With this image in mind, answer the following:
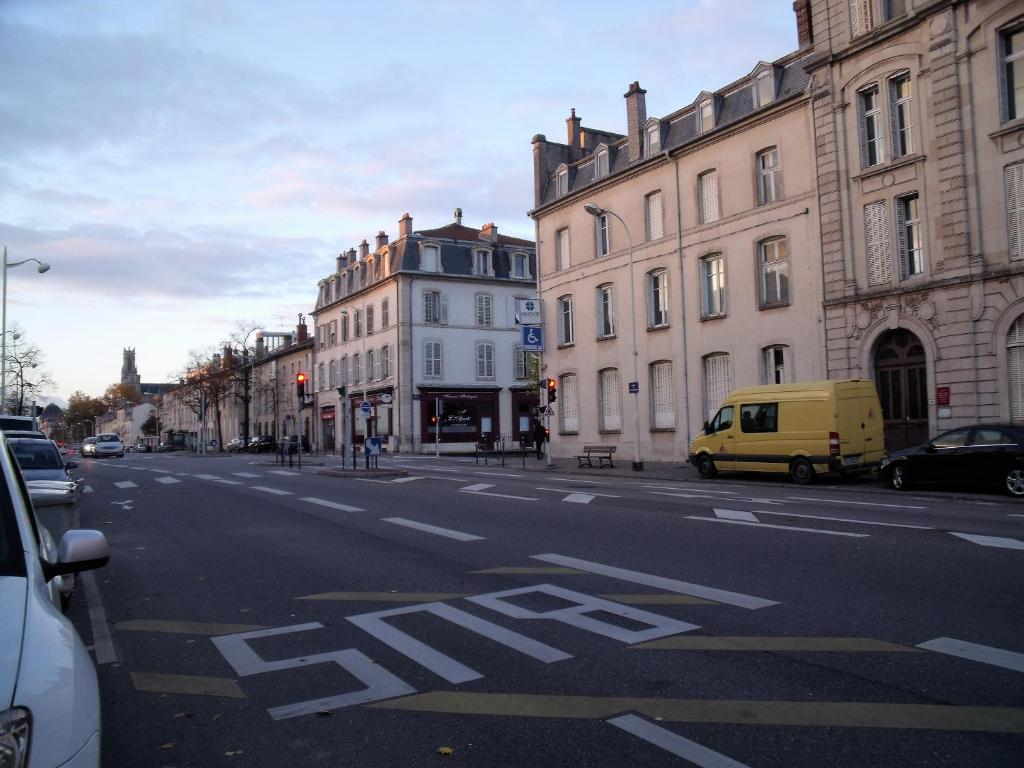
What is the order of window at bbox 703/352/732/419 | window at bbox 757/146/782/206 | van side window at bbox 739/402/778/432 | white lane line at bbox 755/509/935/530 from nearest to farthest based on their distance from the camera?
white lane line at bbox 755/509/935/530, van side window at bbox 739/402/778/432, window at bbox 757/146/782/206, window at bbox 703/352/732/419

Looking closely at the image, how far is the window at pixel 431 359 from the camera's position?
57.3 meters

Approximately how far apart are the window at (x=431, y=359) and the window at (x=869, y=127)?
1473 inches

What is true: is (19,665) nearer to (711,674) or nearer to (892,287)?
(711,674)

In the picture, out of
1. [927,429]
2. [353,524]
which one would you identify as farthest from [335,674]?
[927,429]

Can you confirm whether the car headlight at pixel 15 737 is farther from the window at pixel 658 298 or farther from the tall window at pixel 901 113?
the window at pixel 658 298

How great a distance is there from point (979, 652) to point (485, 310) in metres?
55.5

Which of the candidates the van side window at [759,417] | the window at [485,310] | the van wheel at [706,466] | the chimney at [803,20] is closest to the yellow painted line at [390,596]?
the van side window at [759,417]

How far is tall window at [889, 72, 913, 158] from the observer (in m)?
22.6

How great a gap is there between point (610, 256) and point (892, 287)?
512 inches

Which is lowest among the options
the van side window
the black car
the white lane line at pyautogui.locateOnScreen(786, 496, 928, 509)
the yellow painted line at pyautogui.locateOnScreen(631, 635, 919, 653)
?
the white lane line at pyautogui.locateOnScreen(786, 496, 928, 509)

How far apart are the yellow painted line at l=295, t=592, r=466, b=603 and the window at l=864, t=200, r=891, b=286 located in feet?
64.8

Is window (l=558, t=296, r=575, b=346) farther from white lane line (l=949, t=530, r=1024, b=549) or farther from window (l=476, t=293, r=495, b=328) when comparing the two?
white lane line (l=949, t=530, r=1024, b=549)

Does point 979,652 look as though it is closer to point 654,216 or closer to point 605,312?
point 654,216

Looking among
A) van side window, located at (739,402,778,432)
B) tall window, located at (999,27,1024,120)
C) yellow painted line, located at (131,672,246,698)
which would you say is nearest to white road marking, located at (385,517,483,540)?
yellow painted line, located at (131,672,246,698)
